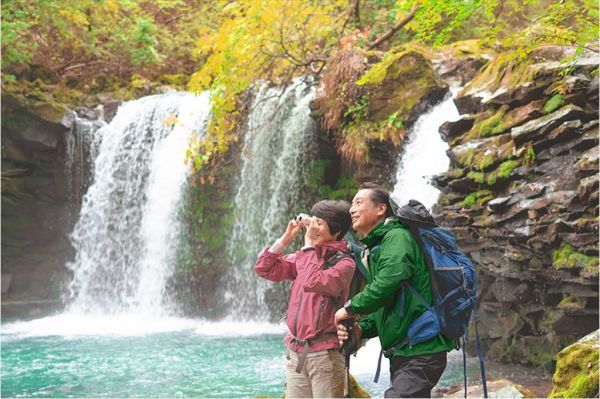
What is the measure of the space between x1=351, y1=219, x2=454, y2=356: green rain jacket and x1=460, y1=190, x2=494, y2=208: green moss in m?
6.14

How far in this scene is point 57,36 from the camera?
19219 millimetres

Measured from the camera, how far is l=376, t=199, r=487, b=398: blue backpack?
3.01 meters

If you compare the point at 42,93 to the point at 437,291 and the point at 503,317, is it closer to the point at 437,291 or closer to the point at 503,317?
the point at 503,317

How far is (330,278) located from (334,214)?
399 millimetres

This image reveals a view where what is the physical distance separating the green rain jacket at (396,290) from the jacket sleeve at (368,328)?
0.58ft

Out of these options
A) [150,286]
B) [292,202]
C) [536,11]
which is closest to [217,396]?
[292,202]

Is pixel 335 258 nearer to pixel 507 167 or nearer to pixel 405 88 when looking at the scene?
pixel 507 167

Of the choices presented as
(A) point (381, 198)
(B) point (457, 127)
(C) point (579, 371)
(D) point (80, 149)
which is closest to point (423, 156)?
(B) point (457, 127)

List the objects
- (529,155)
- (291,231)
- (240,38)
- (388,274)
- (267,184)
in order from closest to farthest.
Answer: (388,274)
(291,231)
(529,155)
(240,38)
(267,184)

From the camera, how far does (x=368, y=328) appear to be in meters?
3.35

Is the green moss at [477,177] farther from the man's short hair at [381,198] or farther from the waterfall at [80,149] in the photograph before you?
the waterfall at [80,149]

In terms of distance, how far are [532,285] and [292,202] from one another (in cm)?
700

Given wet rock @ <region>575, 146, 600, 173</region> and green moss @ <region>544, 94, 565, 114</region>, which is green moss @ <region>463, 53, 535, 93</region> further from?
wet rock @ <region>575, 146, 600, 173</region>

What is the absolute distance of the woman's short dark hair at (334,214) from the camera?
11.7ft
